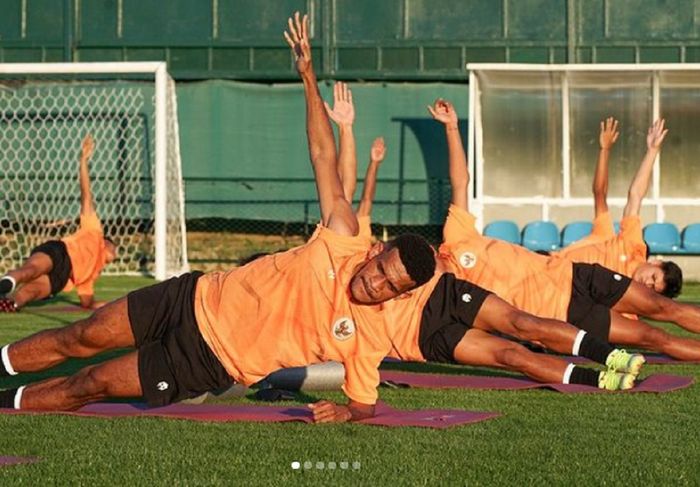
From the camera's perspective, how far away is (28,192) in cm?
2733

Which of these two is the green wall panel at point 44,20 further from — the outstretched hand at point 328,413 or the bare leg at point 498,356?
the outstretched hand at point 328,413

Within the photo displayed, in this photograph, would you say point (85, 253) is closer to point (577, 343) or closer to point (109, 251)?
point (109, 251)

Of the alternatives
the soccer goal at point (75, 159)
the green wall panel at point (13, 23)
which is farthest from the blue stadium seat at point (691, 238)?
the green wall panel at point (13, 23)

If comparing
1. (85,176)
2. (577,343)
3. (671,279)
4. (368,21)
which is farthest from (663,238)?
(577,343)

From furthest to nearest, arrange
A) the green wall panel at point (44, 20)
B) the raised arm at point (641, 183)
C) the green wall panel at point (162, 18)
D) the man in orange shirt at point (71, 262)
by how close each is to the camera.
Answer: the green wall panel at point (44, 20), the green wall panel at point (162, 18), the man in orange shirt at point (71, 262), the raised arm at point (641, 183)

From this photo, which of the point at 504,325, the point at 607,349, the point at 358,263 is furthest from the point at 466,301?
the point at 358,263

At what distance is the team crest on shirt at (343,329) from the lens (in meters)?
8.41

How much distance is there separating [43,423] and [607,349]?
3.84 m

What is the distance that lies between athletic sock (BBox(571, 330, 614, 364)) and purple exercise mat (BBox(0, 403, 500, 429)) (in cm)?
A: 120

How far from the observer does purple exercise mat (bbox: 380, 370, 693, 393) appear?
1060 cm

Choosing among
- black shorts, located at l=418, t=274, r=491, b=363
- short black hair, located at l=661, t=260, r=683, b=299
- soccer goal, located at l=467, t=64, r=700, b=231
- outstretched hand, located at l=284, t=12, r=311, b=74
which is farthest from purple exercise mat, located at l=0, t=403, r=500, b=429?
soccer goal, located at l=467, t=64, r=700, b=231

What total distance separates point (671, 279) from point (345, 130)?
302 cm

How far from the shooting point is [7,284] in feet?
57.9

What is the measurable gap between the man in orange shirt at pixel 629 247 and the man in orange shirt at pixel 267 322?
441cm
